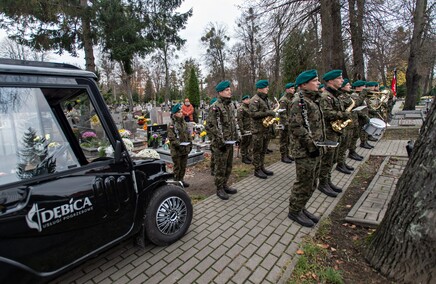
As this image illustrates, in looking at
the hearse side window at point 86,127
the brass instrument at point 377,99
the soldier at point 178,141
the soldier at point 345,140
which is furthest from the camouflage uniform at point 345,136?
the hearse side window at point 86,127

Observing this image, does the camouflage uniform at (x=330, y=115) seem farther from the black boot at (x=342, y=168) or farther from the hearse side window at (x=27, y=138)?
the hearse side window at (x=27, y=138)

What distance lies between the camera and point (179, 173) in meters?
5.11

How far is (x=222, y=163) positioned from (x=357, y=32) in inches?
414

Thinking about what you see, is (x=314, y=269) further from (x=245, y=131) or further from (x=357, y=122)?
(x=357, y=122)

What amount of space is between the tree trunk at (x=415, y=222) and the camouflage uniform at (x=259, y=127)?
3.33m

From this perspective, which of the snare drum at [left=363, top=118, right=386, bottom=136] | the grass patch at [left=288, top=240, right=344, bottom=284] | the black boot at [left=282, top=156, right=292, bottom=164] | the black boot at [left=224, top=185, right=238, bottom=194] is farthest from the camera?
the black boot at [left=282, top=156, right=292, bottom=164]

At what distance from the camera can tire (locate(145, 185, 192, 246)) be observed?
276cm

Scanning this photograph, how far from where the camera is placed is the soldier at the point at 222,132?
168 inches

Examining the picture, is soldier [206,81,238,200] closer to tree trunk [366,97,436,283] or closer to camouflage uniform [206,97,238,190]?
camouflage uniform [206,97,238,190]

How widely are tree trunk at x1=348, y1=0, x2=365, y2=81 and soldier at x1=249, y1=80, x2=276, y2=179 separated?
7285 millimetres

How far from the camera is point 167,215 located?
9.61ft

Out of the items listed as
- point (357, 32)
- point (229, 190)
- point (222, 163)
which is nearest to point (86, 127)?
point (222, 163)

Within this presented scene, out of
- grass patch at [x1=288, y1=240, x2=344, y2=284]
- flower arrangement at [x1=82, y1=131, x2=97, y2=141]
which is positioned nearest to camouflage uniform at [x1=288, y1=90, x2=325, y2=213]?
grass patch at [x1=288, y1=240, x2=344, y2=284]

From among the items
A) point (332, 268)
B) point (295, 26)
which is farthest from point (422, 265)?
point (295, 26)
